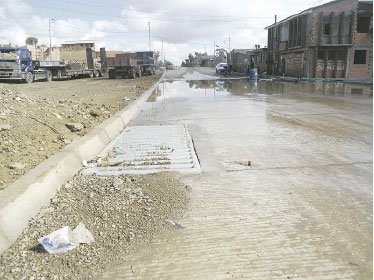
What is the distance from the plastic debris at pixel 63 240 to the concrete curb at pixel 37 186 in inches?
13.3

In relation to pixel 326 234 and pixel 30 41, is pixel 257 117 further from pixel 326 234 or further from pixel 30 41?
pixel 30 41

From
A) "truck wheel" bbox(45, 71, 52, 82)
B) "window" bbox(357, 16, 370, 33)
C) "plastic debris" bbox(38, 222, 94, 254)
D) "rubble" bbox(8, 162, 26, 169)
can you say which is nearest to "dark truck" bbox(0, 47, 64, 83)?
"truck wheel" bbox(45, 71, 52, 82)

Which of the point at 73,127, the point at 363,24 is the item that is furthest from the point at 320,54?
the point at 73,127

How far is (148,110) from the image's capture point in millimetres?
9992

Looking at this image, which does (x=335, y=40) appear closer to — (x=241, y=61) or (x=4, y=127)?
(x=241, y=61)

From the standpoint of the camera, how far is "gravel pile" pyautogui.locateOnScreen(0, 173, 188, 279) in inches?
88.0

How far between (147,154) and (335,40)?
27.3 meters

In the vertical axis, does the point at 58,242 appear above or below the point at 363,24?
below

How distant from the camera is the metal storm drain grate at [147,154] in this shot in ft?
13.9

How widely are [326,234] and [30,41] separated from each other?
346 ft

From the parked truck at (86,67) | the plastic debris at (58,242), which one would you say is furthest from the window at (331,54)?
the plastic debris at (58,242)

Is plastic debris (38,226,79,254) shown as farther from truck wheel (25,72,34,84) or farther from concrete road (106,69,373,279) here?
truck wheel (25,72,34,84)

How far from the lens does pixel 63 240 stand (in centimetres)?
241

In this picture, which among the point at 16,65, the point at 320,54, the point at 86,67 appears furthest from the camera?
the point at 86,67
